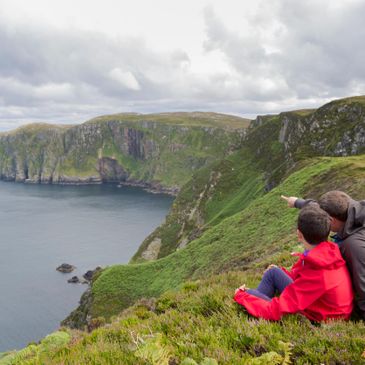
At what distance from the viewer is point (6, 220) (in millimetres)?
182750

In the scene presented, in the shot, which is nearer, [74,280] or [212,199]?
[74,280]

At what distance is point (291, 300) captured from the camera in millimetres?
8203

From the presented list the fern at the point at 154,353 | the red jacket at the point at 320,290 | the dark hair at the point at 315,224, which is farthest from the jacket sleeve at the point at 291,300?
the fern at the point at 154,353

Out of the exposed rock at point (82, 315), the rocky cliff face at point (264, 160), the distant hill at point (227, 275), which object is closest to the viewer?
the distant hill at point (227, 275)

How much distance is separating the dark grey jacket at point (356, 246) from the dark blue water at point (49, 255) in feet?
260

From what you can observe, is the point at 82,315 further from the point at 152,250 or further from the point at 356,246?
the point at 356,246

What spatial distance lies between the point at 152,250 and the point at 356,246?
330ft

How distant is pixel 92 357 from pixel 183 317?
8.56ft

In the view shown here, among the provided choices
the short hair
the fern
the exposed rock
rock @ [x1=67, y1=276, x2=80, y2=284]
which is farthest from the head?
rock @ [x1=67, y1=276, x2=80, y2=284]

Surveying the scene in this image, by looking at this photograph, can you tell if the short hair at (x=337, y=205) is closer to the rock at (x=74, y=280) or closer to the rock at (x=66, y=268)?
the rock at (x=74, y=280)

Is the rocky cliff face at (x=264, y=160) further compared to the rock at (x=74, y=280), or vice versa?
the rock at (x=74, y=280)

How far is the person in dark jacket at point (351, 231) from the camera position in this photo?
788cm

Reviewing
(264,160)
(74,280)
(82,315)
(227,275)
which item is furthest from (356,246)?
(264,160)

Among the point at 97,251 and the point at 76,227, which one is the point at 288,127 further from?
the point at 76,227
